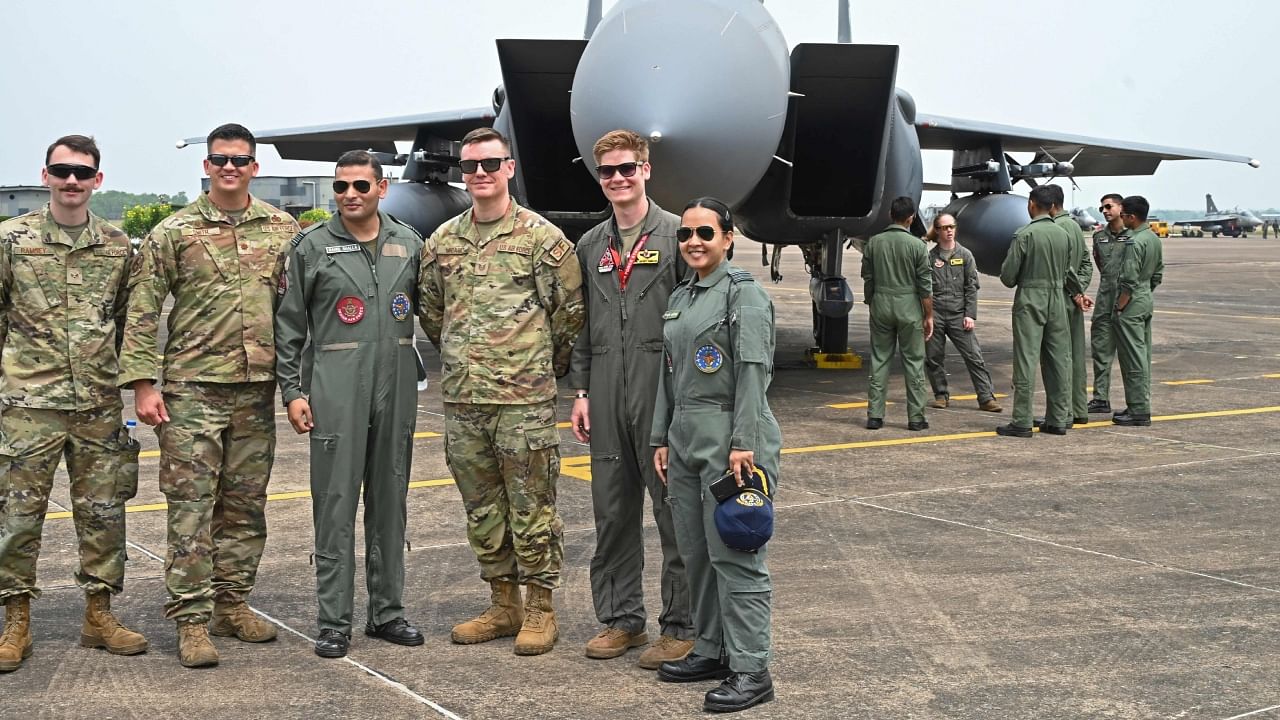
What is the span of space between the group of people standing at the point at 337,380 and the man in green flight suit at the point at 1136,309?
6657 mm

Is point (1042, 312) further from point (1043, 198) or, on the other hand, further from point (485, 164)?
point (485, 164)

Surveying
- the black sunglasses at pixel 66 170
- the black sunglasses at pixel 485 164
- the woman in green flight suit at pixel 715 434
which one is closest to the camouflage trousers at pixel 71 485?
the black sunglasses at pixel 66 170

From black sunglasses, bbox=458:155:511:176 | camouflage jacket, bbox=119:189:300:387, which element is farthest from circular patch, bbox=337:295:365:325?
black sunglasses, bbox=458:155:511:176

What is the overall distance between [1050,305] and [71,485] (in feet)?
23.8

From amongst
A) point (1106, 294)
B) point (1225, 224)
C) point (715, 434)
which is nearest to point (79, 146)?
point (715, 434)

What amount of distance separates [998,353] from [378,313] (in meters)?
12.2

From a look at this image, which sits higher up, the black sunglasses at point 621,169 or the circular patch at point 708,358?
the black sunglasses at point 621,169

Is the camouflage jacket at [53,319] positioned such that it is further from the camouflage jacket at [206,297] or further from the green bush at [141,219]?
the green bush at [141,219]

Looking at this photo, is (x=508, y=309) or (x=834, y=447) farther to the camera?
(x=834, y=447)

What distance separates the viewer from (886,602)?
5.28 metres

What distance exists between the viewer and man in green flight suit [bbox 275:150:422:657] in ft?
15.7

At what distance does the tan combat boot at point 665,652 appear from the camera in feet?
15.0

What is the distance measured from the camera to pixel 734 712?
407 cm

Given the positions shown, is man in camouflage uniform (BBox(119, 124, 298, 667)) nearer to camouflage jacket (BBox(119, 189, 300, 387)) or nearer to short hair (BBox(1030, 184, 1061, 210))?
camouflage jacket (BBox(119, 189, 300, 387))
